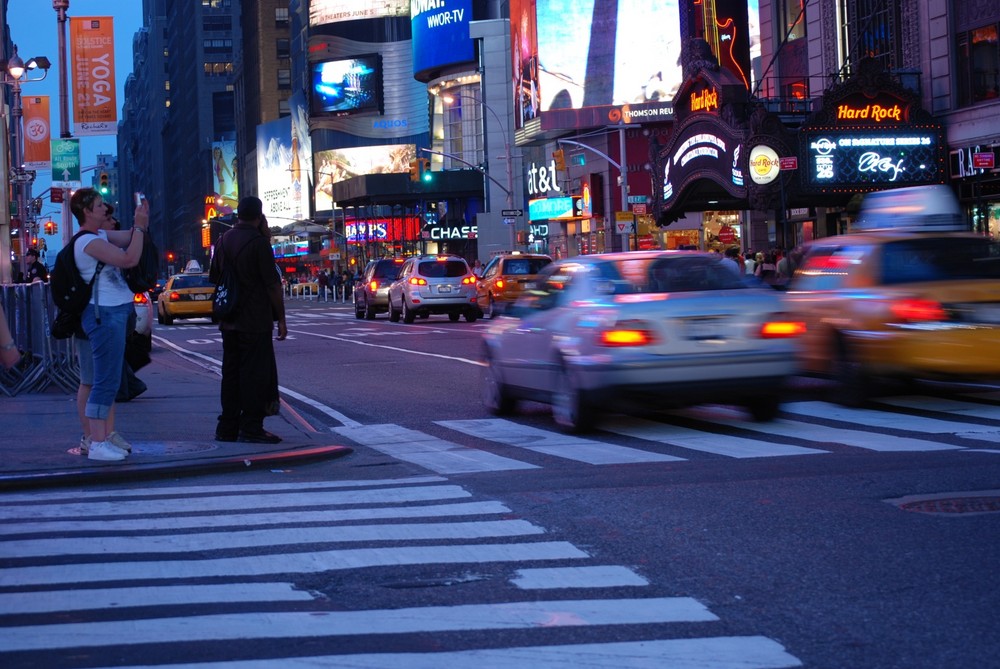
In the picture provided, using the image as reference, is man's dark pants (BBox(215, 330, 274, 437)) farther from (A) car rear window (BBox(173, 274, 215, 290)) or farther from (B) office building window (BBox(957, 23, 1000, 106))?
(A) car rear window (BBox(173, 274, 215, 290))

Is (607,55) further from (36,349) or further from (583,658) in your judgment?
(583,658)

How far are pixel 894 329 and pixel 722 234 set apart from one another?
44451 millimetres

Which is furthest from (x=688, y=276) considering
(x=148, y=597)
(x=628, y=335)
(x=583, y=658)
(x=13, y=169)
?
(x=13, y=169)

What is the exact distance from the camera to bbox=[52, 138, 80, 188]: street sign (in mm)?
47781

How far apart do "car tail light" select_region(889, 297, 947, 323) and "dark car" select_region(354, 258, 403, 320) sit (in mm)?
30008

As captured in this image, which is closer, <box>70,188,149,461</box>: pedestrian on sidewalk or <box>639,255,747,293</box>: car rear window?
<box>70,188,149,461</box>: pedestrian on sidewalk

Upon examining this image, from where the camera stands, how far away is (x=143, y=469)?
10.6 metres

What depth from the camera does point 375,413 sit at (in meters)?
15.6

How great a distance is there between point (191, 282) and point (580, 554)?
42198 millimetres

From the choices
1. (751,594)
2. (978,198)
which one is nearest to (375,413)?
(751,594)

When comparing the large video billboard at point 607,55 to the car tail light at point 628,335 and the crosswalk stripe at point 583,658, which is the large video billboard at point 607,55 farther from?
the crosswalk stripe at point 583,658

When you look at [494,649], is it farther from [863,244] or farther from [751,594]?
[863,244]

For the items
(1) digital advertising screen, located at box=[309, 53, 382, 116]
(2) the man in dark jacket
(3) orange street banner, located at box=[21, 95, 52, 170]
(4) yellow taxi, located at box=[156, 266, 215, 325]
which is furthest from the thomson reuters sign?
(1) digital advertising screen, located at box=[309, 53, 382, 116]

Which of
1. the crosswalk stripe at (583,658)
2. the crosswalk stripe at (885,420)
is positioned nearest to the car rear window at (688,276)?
the crosswalk stripe at (885,420)
